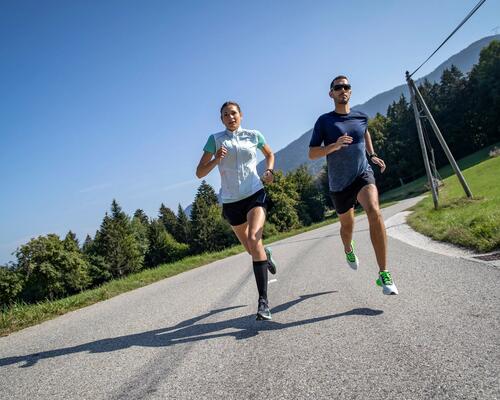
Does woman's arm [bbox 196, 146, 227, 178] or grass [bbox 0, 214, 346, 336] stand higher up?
woman's arm [bbox 196, 146, 227, 178]

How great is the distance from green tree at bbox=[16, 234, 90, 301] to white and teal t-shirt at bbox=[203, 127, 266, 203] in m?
53.0

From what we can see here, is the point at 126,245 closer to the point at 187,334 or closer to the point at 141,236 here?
the point at 141,236

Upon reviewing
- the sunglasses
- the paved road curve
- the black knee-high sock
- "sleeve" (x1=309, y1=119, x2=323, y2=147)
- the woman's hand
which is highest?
the sunglasses

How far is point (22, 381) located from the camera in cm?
321

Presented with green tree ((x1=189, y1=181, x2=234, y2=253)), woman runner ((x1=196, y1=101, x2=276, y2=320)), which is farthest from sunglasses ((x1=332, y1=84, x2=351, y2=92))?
green tree ((x1=189, y1=181, x2=234, y2=253))

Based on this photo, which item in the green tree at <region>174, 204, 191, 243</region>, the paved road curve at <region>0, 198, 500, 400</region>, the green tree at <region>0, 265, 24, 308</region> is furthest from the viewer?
the green tree at <region>174, 204, 191, 243</region>

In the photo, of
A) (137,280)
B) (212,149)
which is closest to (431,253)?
(212,149)

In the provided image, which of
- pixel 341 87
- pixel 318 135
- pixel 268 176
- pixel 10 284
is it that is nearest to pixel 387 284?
pixel 268 176

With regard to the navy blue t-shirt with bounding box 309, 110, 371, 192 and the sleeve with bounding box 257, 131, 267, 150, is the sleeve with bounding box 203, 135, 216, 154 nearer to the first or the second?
the sleeve with bounding box 257, 131, 267, 150

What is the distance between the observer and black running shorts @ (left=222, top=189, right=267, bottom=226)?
465 cm

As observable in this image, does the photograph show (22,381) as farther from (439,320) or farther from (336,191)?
(336,191)

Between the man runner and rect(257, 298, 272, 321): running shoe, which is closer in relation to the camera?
rect(257, 298, 272, 321): running shoe

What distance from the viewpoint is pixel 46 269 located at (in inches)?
1935

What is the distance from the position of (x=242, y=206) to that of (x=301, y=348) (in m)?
2.18
